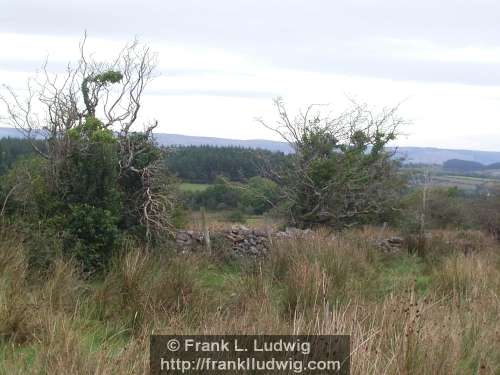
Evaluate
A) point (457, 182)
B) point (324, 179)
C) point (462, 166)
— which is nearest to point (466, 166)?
point (462, 166)

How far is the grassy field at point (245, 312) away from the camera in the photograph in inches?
138

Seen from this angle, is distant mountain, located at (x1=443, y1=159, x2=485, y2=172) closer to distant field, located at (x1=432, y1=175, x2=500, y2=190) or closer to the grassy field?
distant field, located at (x1=432, y1=175, x2=500, y2=190)

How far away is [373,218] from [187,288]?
1524 centimetres

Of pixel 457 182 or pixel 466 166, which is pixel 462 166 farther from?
pixel 457 182

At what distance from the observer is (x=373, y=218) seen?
66.7 ft

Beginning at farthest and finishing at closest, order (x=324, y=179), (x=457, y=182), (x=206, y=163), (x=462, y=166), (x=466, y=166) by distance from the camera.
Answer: (x=466, y=166) → (x=462, y=166) → (x=457, y=182) → (x=206, y=163) → (x=324, y=179)

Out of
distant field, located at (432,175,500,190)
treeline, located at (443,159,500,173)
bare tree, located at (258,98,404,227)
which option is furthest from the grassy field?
treeline, located at (443,159,500,173)

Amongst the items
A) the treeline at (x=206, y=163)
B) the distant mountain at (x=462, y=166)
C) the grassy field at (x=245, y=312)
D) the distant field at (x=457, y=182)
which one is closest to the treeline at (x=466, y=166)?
the distant mountain at (x=462, y=166)

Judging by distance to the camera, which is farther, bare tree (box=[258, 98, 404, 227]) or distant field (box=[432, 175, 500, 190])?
distant field (box=[432, 175, 500, 190])

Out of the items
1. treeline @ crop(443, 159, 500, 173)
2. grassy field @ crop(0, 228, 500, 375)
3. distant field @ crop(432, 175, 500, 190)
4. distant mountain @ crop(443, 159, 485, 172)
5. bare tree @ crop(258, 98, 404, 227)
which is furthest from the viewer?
treeline @ crop(443, 159, 500, 173)

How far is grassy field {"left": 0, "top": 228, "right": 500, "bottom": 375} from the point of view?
138 inches

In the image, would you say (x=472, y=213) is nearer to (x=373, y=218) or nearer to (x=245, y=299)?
(x=373, y=218)

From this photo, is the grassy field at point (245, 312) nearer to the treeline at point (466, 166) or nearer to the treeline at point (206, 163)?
the treeline at point (206, 163)

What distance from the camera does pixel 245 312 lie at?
14.0 feet
